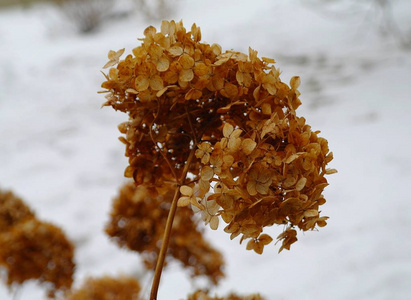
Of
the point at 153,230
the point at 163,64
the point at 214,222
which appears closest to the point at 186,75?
the point at 163,64

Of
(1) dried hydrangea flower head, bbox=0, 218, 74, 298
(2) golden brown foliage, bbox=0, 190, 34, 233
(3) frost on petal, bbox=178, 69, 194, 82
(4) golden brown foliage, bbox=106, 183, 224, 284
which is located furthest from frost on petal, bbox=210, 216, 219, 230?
(2) golden brown foliage, bbox=0, 190, 34, 233

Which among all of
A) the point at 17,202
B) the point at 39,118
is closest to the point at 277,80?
the point at 17,202

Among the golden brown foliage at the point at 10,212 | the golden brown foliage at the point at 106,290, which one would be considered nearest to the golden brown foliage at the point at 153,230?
the golden brown foliage at the point at 106,290

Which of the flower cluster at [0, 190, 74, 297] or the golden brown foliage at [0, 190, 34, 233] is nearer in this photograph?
the flower cluster at [0, 190, 74, 297]

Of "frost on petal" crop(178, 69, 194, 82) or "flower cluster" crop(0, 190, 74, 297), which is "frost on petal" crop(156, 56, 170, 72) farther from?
"flower cluster" crop(0, 190, 74, 297)

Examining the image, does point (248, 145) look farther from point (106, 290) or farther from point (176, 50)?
point (106, 290)

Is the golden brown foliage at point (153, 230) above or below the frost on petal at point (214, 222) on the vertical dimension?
above

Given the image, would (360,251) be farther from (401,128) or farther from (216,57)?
(216,57)

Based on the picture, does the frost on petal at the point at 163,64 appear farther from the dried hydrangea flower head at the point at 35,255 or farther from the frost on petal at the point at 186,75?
the dried hydrangea flower head at the point at 35,255
